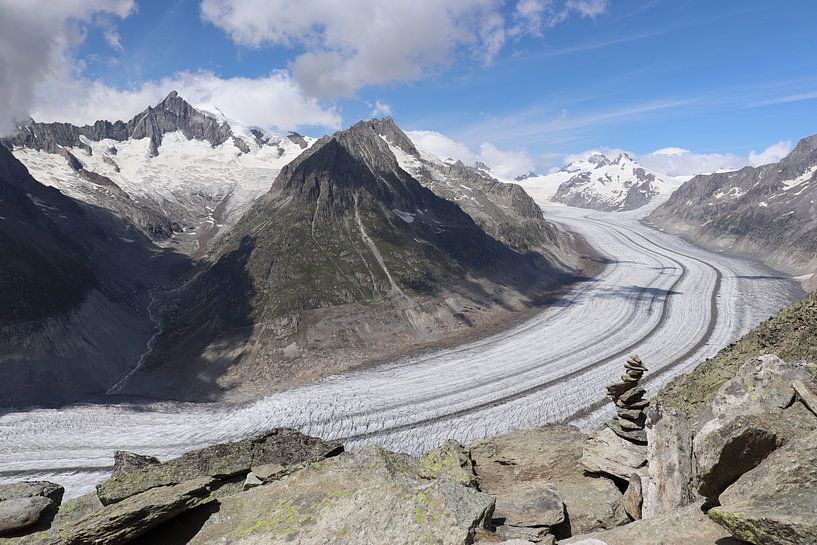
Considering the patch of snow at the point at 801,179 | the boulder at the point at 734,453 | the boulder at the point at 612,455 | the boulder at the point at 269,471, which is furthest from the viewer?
the patch of snow at the point at 801,179

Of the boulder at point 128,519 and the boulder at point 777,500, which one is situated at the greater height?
the boulder at point 777,500

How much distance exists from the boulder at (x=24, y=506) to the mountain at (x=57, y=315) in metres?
44.1

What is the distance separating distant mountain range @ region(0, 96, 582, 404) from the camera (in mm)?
58375

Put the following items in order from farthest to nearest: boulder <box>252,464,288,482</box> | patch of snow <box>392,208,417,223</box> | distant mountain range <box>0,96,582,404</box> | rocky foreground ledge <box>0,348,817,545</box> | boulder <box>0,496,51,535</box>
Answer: patch of snow <box>392,208,417,223</box>, distant mountain range <box>0,96,582,404</box>, boulder <box>252,464,288,482</box>, boulder <box>0,496,51,535</box>, rocky foreground ledge <box>0,348,817,545</box>

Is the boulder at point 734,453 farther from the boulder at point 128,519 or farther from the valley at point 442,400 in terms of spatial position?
the valley at point 442,400

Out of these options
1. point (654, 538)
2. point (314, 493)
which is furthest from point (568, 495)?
point (314, 493)

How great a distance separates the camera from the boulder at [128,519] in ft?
28.3

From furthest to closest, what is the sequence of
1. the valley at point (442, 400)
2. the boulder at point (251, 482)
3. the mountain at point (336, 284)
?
the mountain at point (336, 284) → the valley at point (442, 400) → the boulder at point (251, 482)

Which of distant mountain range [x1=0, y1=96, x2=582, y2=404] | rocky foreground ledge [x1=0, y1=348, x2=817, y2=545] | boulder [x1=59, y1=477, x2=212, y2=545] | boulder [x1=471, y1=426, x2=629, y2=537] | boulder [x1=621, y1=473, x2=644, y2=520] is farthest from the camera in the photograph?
distant mountain range [x1=0, y1=96, x2=582, y2=404]

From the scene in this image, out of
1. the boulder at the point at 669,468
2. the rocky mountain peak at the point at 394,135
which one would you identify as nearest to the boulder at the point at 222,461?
the boulder at the point at 669,468

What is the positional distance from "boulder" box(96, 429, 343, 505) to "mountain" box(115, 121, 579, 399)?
40596 mm

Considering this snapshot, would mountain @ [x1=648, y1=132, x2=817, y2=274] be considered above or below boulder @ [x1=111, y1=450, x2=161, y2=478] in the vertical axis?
above

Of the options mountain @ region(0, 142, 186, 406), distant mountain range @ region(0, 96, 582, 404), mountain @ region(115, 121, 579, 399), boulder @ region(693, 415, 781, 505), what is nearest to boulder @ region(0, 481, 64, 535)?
boulder @ region(693, 415, 781, 505)

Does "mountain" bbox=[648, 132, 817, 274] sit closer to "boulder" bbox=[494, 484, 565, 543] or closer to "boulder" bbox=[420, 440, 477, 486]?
"boulder" bbox=[420, 440, 477, 486]
